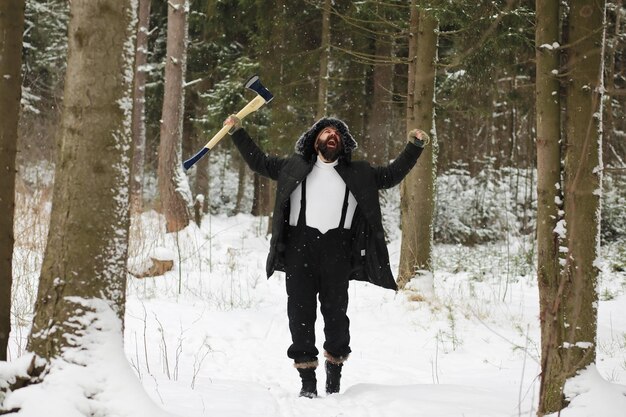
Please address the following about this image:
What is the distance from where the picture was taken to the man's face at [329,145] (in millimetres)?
4348

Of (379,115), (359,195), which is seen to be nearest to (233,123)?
(359,195)

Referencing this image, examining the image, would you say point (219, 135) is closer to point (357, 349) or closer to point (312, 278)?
point (312, 278)

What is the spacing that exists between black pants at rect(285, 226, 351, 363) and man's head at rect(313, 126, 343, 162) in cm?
54

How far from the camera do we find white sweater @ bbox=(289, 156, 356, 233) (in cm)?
427

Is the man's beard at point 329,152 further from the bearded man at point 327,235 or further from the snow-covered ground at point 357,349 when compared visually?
the snow-covered ground at point 357,349

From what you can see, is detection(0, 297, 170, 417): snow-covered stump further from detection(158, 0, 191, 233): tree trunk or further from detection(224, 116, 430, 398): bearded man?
detection(158, 0, 191, 233): tree trunk

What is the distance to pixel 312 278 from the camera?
432 centimetres

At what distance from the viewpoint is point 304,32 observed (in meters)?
13.5

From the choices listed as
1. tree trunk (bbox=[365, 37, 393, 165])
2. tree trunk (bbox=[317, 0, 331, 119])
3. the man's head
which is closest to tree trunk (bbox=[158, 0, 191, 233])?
→ tree trunk (bbox=[317, 0, 331, 119])

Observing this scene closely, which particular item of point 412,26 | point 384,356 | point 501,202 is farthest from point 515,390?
point 501,202

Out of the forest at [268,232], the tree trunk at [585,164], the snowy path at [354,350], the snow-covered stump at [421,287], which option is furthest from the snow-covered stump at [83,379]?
the snow-covered stump at [421,287]

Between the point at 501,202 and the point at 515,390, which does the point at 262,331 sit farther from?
the point at 501,202

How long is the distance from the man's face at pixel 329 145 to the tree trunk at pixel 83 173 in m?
1.98

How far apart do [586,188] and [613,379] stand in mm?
2161
